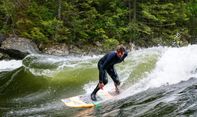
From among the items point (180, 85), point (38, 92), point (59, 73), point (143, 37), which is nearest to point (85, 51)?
point (143, 37)

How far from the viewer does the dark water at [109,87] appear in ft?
31.1

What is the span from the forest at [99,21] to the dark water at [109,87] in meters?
8.08

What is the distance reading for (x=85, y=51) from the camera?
2730 centimetres

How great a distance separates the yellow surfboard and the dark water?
0.21 m

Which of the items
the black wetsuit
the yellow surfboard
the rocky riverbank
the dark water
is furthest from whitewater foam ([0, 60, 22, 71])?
the black wetsuit

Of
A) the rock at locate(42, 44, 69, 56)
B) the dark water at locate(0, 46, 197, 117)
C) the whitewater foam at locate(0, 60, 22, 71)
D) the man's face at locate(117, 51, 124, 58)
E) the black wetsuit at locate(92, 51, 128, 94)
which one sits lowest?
the rock at locate(42, 44, 69, 56)

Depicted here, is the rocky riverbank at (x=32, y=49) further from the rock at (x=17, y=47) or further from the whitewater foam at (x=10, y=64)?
the whitewater foam at (x=10, y=64)

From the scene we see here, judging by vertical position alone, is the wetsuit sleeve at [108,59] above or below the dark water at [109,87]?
above

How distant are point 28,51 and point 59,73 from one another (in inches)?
301

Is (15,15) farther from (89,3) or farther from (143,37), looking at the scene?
(143,37)

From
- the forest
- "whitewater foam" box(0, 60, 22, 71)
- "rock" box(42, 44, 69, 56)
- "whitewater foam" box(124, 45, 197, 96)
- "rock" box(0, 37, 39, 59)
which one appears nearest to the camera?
"whitewater foam" box(124, 45, 197, 96)

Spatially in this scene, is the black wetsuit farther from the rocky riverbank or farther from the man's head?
the rocky riverbank

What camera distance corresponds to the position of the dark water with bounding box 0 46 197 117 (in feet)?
31.1

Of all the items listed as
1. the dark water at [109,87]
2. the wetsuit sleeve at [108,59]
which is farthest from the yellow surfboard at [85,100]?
the wetsuit sleeve at [108,59]
